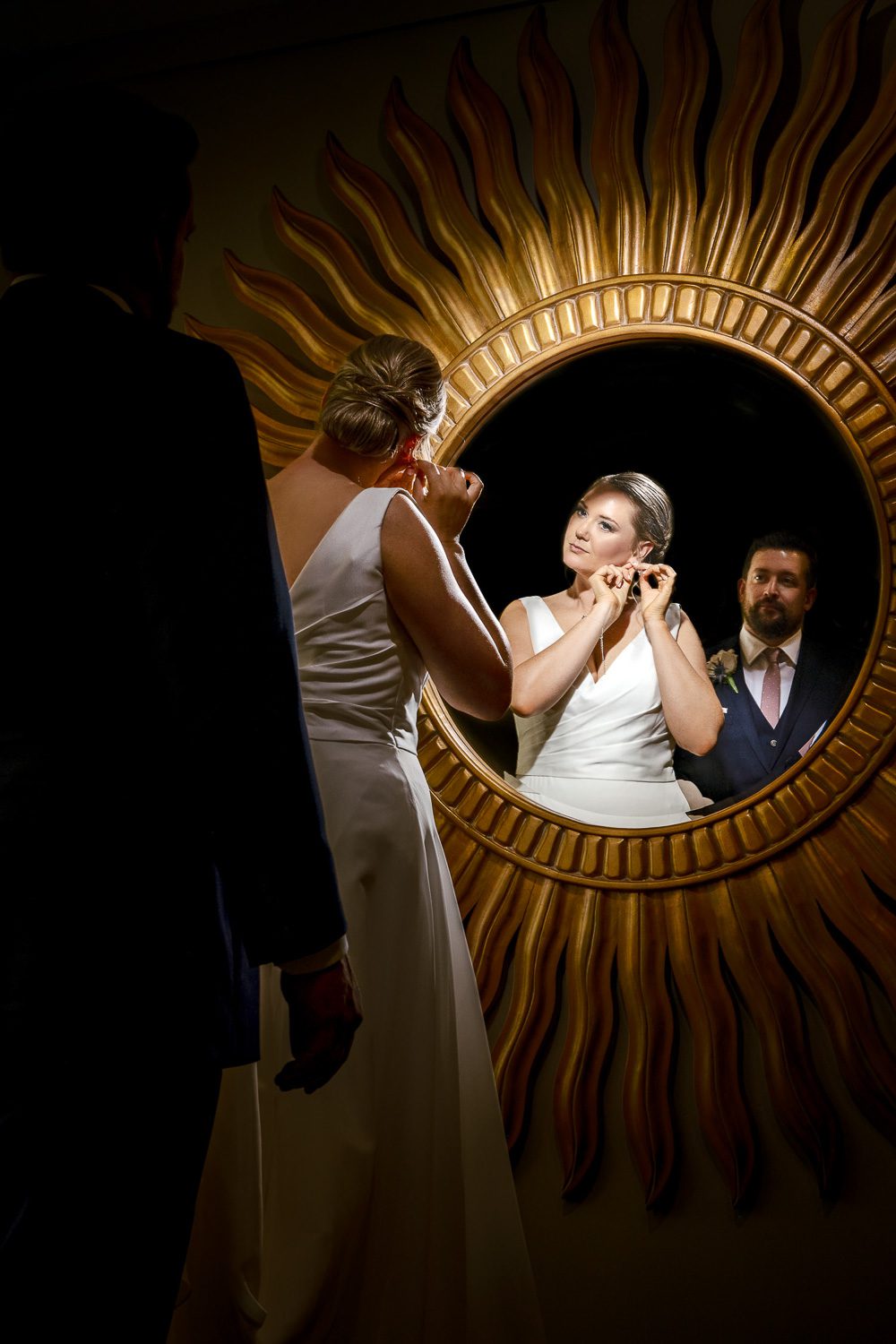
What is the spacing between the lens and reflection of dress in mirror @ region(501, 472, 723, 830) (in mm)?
1672

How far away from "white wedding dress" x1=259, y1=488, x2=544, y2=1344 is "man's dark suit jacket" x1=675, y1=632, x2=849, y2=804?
0.47 metres

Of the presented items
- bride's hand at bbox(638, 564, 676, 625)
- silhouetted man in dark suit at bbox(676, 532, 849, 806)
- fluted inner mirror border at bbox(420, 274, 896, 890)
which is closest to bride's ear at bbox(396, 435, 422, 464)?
fluted inner mirror border at bbox(420, 274, 896, 890)

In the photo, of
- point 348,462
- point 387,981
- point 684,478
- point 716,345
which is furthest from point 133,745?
point 716,345

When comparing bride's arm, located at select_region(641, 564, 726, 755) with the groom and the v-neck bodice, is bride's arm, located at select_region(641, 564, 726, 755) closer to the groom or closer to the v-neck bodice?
the v-neck bodice

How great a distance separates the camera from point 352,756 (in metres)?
1.36

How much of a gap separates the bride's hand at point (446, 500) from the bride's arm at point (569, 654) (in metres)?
0.28

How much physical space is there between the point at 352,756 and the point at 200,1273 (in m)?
0.62

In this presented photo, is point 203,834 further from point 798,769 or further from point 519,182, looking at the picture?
point 519,182

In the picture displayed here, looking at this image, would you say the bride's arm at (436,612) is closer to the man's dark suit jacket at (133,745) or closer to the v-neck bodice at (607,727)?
the v-neck bodice at (607,727)

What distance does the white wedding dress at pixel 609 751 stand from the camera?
5.49 ft

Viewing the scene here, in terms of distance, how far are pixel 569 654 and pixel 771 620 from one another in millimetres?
307

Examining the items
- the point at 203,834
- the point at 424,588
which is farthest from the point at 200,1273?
the point at 424,588

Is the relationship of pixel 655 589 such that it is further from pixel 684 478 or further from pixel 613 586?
pixel 684 478

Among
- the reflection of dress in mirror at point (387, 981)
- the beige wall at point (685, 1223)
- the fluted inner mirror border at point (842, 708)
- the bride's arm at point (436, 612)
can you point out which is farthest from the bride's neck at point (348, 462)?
the beige wall at point (685, 1223)
